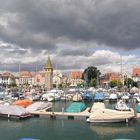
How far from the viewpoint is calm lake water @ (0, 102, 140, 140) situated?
3475 centimetres

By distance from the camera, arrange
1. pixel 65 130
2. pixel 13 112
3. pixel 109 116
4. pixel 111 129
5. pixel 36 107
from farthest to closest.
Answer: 1. pixel 36 107
2. pixel 13 112
3. pixel 109 116
4. pixel 65 130
5. pixel 111 129

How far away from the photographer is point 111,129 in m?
38.5

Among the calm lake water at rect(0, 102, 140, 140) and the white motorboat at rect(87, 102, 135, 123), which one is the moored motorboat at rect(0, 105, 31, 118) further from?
the white motorboat at rect(87, 102, 135, 123)

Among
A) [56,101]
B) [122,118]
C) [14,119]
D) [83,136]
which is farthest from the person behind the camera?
[56,101]

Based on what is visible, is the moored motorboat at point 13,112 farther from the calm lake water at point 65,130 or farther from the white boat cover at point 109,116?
the white boat cover at point 109,116

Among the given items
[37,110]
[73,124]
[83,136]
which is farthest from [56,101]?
[83,136]

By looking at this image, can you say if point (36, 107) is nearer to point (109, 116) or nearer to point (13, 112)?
point (13, 112)

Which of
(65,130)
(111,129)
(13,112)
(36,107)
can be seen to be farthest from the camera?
(36,107)

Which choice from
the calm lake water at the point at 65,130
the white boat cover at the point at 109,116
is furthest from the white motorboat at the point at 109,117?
the calm lake water at the point at 65,130

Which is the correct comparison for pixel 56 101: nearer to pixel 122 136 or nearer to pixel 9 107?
pixel 9 107

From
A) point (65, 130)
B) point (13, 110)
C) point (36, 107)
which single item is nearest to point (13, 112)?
point (13, 110)

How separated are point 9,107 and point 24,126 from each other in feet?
21.2

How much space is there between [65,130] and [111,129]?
5.35m

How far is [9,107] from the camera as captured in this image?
46875 mm
